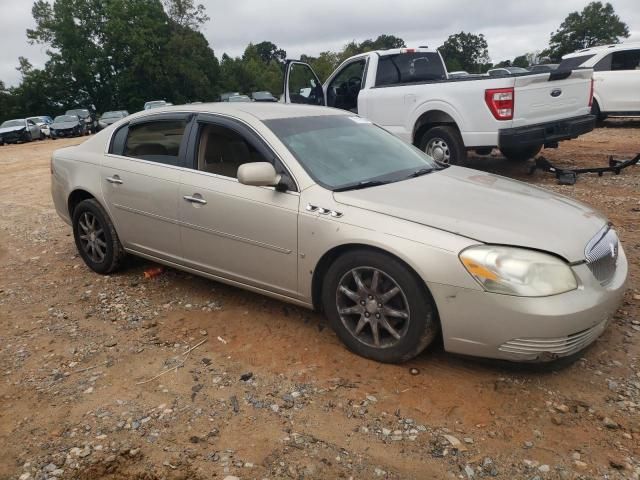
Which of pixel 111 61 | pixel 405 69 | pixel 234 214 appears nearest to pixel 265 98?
pixel 405 69

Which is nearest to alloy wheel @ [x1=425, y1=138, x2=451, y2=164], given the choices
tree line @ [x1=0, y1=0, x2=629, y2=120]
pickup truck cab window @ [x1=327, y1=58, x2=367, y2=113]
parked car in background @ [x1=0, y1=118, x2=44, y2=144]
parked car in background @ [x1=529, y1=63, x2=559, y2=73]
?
parked car in background @ [x1=529, y1=63, x2=559, y2=73]

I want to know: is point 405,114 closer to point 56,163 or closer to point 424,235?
point 56,163

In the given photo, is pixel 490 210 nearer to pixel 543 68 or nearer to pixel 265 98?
pixel 265 98

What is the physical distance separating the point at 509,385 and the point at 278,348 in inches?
57.5

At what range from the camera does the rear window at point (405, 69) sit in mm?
8953

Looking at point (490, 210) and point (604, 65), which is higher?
point (604, 65)

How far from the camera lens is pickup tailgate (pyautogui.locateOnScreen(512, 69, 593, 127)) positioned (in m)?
7.21

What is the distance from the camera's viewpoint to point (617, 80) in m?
12.2

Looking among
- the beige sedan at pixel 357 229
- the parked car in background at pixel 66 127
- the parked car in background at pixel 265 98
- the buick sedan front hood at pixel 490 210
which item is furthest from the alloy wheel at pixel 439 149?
the parked car in background at pixel 66 127

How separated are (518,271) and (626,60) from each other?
38.6ft

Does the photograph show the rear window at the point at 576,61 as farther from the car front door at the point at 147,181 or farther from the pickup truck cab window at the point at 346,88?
the car front door at the point at 147,181

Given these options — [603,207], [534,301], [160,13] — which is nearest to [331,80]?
[603,207]

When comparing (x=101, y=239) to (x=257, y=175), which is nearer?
(x=257, y=175)

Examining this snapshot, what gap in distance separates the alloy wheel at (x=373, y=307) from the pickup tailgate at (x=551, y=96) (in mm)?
4935
